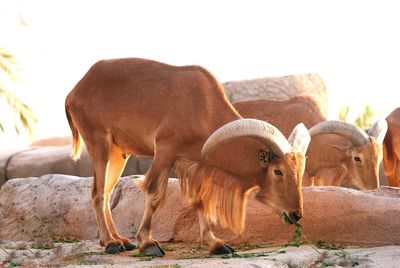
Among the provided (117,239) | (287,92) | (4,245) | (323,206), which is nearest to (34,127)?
(4,245)

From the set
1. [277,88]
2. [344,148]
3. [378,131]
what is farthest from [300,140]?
[277,88]

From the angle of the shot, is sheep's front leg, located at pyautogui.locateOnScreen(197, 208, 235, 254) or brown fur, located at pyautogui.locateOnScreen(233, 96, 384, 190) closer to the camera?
sheep's front leg, located at pyautogui.locateOnScreen(197, 208, 235, 254)

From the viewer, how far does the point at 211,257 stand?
624 cm

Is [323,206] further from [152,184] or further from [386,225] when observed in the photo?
[152,184]

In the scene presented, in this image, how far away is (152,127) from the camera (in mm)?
6844

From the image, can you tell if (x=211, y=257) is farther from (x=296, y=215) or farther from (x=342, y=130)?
(x=342, y=130)

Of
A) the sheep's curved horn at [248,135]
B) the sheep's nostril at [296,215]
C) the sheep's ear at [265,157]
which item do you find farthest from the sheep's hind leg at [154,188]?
the sheep's nostril at [296,215]

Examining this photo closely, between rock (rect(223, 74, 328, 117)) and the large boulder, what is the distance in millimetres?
6345

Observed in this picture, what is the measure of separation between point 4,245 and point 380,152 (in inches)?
172

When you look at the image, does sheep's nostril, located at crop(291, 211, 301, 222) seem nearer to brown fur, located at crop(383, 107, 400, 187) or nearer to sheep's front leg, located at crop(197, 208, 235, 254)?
sheep's front leg, located at crop(197, 208, 235, 254)

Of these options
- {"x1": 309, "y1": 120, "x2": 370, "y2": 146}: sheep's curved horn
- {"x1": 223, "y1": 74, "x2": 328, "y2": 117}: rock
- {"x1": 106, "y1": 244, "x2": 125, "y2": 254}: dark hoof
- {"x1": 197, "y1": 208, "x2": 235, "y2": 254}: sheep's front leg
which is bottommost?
{"x1": 223, "y1": 74, "x2": 328, "y2": 117}: rock

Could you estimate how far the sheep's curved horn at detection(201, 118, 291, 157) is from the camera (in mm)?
6176

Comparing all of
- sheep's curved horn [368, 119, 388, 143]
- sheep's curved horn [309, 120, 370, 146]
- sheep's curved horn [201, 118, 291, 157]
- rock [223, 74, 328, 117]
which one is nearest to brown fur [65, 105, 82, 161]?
sheep's curved horn [201, 118, 291, 157]

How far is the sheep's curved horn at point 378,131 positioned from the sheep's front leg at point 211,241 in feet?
11.4
